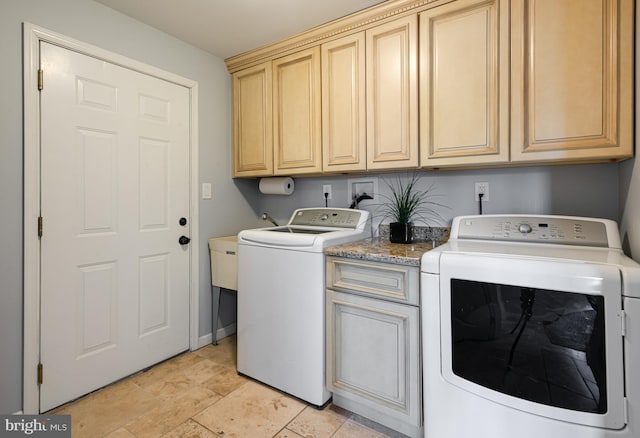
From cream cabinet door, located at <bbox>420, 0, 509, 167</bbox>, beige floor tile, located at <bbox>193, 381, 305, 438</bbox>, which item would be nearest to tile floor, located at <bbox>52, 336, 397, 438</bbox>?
beige floor tile, located at <bbox>193, 381, 305, 438</bbox>

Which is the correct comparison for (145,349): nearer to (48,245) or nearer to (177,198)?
(48,245)

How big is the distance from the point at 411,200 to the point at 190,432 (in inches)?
69.4

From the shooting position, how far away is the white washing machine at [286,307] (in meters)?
1.68

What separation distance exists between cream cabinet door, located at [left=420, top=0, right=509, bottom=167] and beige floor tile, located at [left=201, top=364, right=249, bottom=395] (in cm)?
172

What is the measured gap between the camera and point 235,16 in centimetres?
193

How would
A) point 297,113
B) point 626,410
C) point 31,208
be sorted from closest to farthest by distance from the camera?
point 626,410 < point 31,208 < point 297,113

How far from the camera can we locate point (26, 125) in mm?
1561

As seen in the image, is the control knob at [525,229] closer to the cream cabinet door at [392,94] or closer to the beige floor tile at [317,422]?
the cream cabinet door at [392,94]

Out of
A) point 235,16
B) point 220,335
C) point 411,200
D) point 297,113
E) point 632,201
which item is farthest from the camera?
point 220,335

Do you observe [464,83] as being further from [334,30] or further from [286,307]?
[286,307]

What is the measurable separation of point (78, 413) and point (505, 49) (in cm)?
282

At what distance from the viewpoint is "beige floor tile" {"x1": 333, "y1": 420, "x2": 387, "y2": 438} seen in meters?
1.52

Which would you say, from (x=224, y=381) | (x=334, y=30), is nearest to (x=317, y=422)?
(x=224, y=381)

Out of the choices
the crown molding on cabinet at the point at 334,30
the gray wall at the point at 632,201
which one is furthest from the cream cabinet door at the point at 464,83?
the gray wall at the point at 632,201
